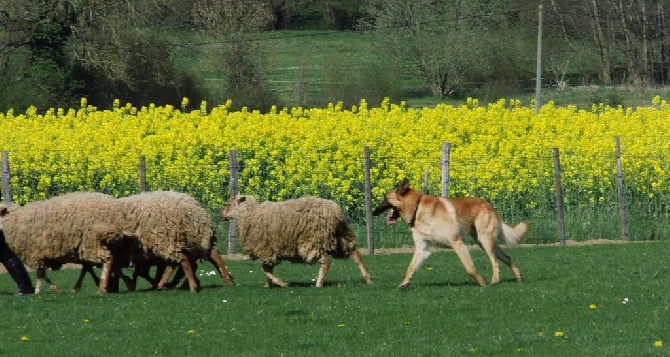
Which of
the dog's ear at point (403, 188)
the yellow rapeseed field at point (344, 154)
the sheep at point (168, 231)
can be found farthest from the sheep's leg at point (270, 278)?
the yellow rapeseed field at point (344, 154)

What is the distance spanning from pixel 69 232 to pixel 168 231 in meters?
1.34

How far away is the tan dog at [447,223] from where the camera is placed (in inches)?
653

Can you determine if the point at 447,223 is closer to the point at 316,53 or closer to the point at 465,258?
the point at 465,258

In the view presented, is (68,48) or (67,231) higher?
(68,48)

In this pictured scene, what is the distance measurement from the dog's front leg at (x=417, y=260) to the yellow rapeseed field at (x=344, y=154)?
12508 mm

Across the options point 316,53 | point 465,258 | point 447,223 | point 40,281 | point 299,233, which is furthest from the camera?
point 316,53

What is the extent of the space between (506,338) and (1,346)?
510 cm

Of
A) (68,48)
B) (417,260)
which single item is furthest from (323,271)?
(68,48)

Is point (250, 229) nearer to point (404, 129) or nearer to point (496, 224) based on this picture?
point (496, 224)

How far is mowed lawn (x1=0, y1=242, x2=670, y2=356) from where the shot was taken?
40.3 feet

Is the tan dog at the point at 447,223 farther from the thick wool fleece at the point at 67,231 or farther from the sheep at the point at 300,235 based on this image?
the thick wool fleece at the point at 67,231

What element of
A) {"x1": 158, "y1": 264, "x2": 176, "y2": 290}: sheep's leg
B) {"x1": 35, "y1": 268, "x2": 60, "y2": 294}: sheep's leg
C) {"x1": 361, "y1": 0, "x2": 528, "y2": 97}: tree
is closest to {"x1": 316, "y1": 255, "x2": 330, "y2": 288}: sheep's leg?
{"x1": 158, "y1": 264, "x2": 176, "y2": 290}: sheep's leg

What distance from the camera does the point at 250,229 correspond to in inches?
711

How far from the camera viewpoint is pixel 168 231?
1728 cm
